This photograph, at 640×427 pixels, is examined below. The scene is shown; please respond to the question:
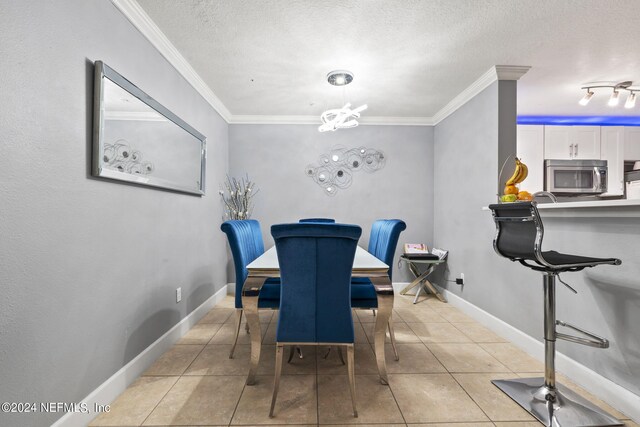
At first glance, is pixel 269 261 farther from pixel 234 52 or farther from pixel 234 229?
pixel 234 52

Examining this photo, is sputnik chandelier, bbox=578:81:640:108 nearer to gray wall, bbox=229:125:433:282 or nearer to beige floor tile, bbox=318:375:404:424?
gray wall, bbox=229:125:433:282

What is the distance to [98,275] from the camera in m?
1.57

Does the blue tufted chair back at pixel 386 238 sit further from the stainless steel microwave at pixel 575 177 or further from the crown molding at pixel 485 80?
the stainless steel microwave at pixel 575 177

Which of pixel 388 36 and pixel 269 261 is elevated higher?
pixel 388 36

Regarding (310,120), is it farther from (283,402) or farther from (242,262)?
(283,402)

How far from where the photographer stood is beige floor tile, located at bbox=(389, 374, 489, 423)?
1.54 metres

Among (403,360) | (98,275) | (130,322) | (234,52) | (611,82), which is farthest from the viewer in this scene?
(611,82)

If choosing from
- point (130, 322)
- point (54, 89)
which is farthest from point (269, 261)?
point (54, 89)

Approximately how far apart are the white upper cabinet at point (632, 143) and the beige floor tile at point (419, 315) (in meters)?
3.36

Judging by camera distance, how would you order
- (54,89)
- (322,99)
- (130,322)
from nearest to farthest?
(54,89), (130,322), (322,99)

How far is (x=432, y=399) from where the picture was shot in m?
1.69

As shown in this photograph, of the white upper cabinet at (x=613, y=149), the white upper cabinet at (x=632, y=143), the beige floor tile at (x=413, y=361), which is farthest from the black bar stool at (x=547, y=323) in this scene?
the white upper cabinet at (x=632, y=143)

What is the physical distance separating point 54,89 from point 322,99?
2.56m

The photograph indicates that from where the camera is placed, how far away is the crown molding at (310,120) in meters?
4.04
